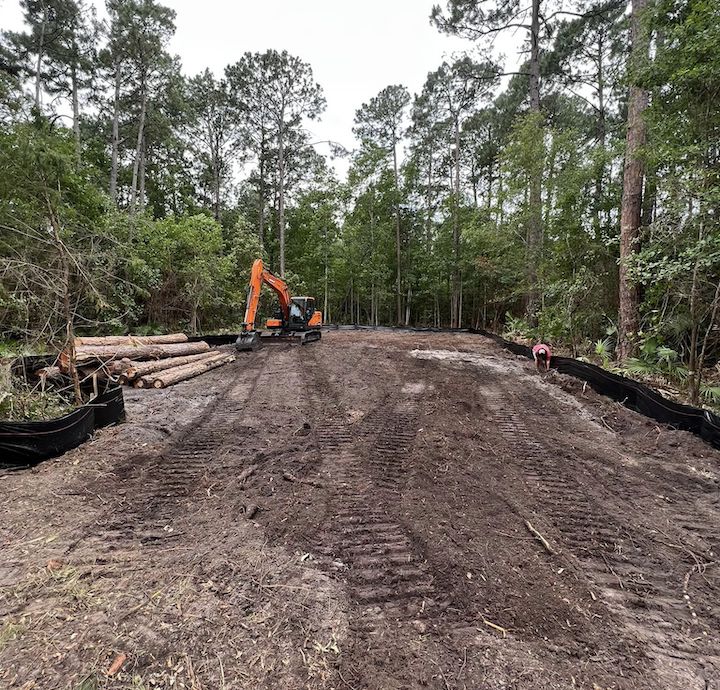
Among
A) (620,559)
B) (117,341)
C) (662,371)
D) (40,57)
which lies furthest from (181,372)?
(40,57)

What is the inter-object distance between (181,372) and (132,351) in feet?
3.12

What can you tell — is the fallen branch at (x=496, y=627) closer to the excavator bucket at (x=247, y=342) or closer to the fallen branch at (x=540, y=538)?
the fallen branch at (x=540, y=538)

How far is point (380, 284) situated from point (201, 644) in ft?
65.4

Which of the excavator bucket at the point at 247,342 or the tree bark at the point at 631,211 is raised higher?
the tree bark at the point at 631,211

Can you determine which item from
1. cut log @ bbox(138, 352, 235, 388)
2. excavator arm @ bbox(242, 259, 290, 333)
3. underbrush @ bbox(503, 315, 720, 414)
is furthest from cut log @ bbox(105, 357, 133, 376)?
underbrush @ bbox(503, 315, 720, 414)

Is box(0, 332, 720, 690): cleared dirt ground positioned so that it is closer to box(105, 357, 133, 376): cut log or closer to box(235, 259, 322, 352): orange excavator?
box(105, 357, 133, 376): cut log

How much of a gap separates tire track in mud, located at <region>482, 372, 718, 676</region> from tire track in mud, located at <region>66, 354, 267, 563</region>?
257 centimetres

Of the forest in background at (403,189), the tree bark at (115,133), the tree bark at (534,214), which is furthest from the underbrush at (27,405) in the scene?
the tree bark at (115,133)

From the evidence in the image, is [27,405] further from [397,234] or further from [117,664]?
[397,234]

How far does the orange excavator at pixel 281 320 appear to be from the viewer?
29.4 ft

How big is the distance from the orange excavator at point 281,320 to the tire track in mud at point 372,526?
18.0ft

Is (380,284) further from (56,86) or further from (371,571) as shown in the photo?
(371,571)

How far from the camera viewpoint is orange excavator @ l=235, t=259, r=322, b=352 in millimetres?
8969

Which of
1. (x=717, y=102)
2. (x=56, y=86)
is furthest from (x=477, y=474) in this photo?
(x=56, y=86)
